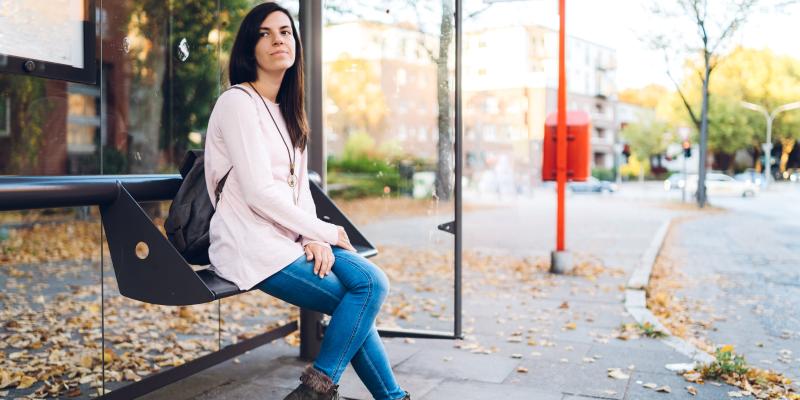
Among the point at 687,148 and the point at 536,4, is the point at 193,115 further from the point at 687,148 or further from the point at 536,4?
the point at 687,148

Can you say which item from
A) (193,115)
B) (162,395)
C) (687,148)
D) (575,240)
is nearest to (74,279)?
(193,115)

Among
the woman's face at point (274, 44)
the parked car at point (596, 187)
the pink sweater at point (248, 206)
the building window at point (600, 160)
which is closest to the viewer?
the pink sweater at point (248, 206)

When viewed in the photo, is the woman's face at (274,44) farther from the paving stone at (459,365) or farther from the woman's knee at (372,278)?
the paving stone at (459,365)

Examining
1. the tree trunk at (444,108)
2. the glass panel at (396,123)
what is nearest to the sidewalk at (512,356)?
the glass panel at (396,123)

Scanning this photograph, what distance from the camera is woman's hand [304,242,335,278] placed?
9.09ft

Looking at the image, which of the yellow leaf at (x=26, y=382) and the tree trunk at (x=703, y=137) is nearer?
the yellow leaf at (x=26, y=382)

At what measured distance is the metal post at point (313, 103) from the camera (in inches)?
166

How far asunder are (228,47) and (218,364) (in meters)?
2.07

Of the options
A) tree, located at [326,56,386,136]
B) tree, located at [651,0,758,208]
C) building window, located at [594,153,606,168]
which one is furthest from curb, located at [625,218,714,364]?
building window, located at [594,153,606,168]

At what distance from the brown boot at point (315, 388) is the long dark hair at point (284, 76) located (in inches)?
36.6

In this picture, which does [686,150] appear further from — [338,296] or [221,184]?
[221,184]

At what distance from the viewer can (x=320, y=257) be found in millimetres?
2777

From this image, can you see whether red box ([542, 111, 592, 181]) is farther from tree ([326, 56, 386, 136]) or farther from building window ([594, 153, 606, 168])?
building window ([594, 153, 606, 168])

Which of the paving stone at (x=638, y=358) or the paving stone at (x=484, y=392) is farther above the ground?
the paving stone at (x=484, y=392)
